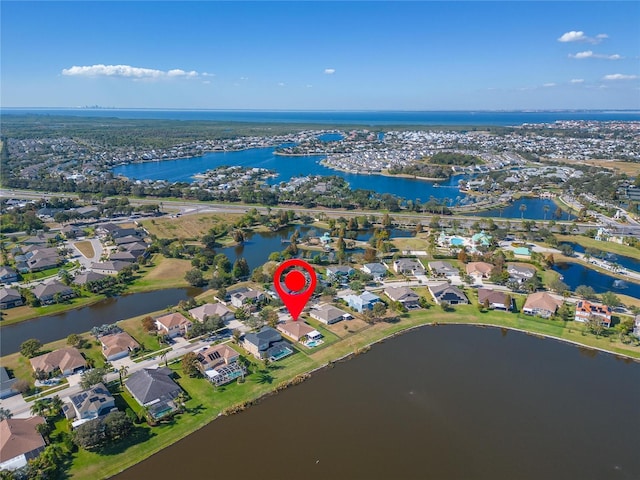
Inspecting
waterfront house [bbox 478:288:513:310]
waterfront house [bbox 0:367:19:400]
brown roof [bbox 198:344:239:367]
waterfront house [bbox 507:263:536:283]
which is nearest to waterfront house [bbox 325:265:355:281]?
waterfront house [bbox 478:288:513:310]

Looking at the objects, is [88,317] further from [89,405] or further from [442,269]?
[442,269]

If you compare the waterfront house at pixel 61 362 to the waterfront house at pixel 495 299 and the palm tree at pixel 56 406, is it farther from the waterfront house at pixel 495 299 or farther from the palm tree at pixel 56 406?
the waterfront house at pixel 495 299

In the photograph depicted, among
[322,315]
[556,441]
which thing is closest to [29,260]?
[322,315]

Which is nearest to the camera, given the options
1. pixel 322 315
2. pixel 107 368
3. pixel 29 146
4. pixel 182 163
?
pixel 107 368

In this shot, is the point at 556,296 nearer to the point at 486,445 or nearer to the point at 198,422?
the point at 486,445

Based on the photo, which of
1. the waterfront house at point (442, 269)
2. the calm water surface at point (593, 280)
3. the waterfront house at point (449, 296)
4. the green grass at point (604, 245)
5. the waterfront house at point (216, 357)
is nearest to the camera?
the waterfront house at point (216, 357)

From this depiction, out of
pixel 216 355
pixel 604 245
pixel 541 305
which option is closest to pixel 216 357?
pixel 216 355

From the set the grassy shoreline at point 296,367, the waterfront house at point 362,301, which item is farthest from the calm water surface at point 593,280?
the waterfront house at point 362,301
